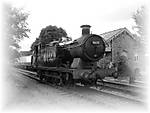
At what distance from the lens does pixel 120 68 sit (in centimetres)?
1700

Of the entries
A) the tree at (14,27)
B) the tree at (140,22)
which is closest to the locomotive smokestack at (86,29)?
the tree at (14,27)

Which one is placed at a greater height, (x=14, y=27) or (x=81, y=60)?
(x=14, y=27)

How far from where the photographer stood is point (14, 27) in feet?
36.0

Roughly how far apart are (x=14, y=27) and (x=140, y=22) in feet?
44.1

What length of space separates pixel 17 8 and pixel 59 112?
6499 mm

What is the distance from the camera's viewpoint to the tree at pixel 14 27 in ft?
34.4

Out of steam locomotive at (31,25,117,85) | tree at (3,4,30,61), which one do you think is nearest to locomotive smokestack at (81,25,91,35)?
steam locomotive at (31,25,117,85)

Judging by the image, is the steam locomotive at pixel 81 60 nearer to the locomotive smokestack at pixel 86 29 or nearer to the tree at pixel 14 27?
the locomotive smokestack at pixel 86 29

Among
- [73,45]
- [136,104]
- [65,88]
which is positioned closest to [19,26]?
[73,45]

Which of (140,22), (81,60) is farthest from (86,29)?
(140,22)

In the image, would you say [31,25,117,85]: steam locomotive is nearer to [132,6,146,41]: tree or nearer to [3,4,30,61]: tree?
[3,4,30,61]: tree

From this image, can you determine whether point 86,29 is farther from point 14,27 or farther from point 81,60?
point 14,27

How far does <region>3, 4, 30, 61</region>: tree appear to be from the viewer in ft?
34.4

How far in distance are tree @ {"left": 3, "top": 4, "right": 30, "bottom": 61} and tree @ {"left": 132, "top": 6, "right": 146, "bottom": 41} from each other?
11.7 metres
